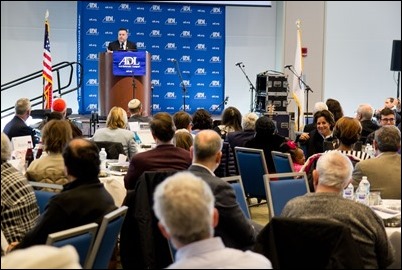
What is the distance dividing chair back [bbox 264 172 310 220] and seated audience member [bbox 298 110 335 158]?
91.3 inches

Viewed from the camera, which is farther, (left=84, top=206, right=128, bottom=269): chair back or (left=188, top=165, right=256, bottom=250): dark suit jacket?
(left=188, top=165, right=256, bottom=250): dark suit jacket

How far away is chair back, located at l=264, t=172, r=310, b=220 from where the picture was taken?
176 inches

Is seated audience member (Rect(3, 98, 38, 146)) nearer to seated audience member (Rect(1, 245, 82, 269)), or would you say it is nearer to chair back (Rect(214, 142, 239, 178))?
chair back (Rect(214, 142, 239, 178))

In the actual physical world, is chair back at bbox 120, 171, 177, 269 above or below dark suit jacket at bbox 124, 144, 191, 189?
below

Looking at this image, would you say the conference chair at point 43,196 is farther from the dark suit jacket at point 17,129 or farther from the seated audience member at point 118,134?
the dark suit jacket at point 17,129

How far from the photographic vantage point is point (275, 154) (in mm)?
6355

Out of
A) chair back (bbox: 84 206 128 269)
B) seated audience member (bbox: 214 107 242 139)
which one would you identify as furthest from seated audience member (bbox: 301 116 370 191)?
seated audience member (bbox: 214 107 242 139)

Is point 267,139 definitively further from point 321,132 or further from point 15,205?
point 15,205

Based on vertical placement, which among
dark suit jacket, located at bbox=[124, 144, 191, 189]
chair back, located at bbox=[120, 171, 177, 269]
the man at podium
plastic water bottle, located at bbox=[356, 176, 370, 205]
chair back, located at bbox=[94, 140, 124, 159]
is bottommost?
chair back, located at bbox=[120, 171, 177, 269]

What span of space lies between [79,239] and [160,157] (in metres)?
1.91

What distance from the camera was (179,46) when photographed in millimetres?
14289

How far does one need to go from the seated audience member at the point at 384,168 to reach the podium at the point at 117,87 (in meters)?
6.74

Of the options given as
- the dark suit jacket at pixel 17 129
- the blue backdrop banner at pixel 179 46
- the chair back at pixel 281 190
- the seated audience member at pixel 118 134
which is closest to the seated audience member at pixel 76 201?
the chair back at pixel 281 190

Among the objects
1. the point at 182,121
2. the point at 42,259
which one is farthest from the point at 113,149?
the point at 42,259
